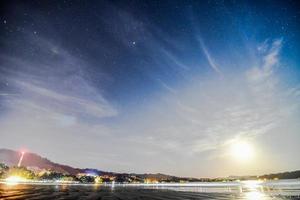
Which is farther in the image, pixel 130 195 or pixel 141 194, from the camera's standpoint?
pixel 141 194
